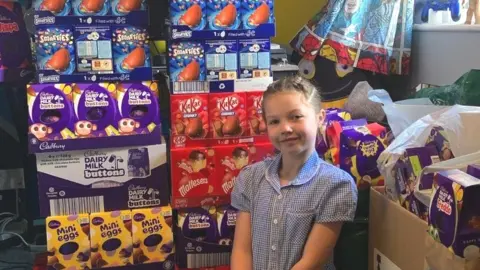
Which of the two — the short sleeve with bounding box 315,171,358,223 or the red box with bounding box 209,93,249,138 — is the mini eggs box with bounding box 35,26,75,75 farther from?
the short sleeve with bounding box 315,171,358,223

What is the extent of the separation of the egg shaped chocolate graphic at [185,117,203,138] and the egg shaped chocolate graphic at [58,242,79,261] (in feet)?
1.33

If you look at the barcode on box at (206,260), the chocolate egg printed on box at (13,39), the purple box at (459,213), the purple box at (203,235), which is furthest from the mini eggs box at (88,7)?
the purple box at (459,213)

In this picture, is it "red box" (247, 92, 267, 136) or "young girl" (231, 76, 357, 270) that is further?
"red box" (247, 92, 267, 136)

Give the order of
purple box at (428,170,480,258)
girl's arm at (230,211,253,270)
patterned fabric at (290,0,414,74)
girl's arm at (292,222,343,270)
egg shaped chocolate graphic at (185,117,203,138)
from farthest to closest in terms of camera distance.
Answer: patterned fabric at (290,0,414,74) → egg shaped chocolate graphic at (185,117,203,138) → girl's arm at (230,211,253,270) → girl's arm at (292,222,343,270) → purple box at (428,170,480,258)

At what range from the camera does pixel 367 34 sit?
6.07ft

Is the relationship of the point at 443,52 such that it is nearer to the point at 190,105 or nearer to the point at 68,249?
the point at 190,105

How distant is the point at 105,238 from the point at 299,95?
2.03 feet

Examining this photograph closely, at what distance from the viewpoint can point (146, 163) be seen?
1.52 meters

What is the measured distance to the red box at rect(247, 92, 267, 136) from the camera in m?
1.52

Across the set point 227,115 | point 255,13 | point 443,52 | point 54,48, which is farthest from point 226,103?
point 443,52

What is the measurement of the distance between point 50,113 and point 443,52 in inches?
44.5

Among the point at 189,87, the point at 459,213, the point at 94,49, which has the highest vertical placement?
the point at 94,49

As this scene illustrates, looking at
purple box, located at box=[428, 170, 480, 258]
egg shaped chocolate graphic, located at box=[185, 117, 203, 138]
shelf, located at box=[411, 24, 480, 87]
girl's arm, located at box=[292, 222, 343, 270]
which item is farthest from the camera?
shelf, located at box=[411, 24, 480, 87]

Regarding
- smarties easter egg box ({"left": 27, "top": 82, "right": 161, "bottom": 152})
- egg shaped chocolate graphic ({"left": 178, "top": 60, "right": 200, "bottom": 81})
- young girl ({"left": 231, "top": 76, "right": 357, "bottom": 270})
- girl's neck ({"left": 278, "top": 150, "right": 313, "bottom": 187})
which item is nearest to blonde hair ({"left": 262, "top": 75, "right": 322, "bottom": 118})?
young girl ({"left": 231, "top": 76, "right": 357, "bottom": 270})
